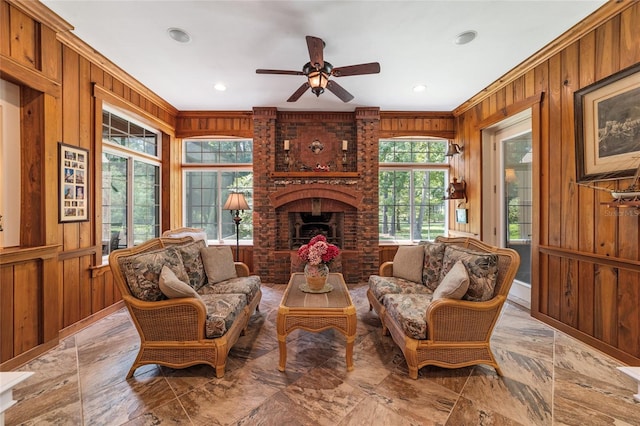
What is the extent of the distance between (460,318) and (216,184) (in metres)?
4.51

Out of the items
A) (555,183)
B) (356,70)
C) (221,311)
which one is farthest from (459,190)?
(221,311)

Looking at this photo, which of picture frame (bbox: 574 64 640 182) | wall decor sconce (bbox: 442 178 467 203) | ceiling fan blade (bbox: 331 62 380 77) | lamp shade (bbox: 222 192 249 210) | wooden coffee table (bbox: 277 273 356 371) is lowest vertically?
wooden coffee table (bbox: 277 273 356 371)

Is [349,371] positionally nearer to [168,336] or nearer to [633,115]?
[168,336]

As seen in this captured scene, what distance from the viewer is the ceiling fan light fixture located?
261cm

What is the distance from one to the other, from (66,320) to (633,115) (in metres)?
5.49

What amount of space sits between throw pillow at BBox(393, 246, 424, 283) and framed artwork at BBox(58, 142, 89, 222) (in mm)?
3544

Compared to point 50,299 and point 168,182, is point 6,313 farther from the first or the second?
point 168,182

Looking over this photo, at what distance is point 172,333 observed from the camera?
2021 mm

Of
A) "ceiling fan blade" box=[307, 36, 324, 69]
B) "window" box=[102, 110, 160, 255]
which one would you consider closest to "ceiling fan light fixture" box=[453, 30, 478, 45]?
"ceiling fan blade" box=[307, 36, 324, 69]

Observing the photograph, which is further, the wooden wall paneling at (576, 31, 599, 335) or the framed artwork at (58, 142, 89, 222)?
the framed artwork at (58, 142, 89, 222)

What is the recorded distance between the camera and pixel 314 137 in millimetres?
4859

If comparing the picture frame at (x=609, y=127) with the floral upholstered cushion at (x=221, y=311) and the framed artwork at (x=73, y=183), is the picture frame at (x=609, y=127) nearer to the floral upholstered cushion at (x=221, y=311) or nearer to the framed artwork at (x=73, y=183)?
the floral upholstered cushion at (x=221, y=311)

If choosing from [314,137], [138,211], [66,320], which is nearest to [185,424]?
[66,320]

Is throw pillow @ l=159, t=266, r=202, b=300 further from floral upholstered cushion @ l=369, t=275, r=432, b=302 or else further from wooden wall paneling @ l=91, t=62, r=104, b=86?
wooden wall paneling @ l=91, t=62, r=104, b=86
